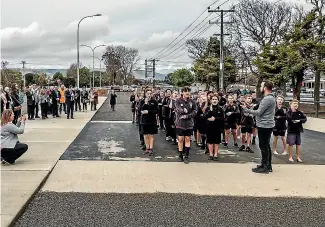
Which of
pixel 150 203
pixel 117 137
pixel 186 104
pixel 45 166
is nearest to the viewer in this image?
pixel 150 203

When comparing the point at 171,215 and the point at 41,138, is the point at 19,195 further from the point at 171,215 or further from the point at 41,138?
the point at 41,138

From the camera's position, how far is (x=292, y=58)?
31469 mm

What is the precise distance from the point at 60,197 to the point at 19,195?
1.97ft

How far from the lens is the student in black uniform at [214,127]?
400 inches

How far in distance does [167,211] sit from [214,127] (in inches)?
172

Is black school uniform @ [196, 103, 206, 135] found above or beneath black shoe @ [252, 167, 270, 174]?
above

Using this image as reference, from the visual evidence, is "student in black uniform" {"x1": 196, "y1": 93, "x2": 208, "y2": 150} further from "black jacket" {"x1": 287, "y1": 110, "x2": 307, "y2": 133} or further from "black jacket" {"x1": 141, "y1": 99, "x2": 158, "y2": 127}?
"black jacket" {"x1": 287, "y1": 110, "x2": 307, "y2": 133}

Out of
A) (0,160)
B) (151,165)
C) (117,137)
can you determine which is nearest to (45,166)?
(0,160)

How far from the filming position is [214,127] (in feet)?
33.2

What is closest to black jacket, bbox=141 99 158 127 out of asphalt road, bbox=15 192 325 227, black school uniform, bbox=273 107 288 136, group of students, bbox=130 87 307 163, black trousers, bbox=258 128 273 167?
group of students, bbox=130 87 307 163

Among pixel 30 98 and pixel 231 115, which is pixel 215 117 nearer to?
pixel 231 115

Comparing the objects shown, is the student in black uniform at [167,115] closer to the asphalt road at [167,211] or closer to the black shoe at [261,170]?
the black shoe at [261,170]

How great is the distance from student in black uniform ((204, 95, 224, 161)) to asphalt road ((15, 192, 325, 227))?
3412mm

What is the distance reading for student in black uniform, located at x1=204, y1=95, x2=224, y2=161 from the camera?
→ 33.3ft
